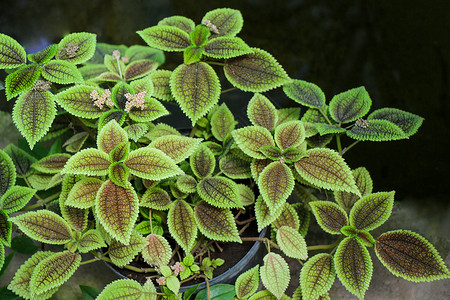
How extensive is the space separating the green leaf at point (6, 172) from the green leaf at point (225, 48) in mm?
582

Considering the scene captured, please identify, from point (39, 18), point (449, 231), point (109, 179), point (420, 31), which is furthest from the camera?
point (39, 18)

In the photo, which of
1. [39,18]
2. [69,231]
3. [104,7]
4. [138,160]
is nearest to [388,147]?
[138,160]

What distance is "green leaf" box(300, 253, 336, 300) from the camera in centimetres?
106

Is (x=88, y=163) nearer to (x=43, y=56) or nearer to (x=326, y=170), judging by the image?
(x=43, y=56)

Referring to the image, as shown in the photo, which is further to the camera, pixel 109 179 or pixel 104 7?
pixel 104 7

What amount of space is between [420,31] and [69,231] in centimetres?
161

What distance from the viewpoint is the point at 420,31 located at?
1.87 metres

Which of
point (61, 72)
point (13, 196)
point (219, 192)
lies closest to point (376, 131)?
point (219, 192)

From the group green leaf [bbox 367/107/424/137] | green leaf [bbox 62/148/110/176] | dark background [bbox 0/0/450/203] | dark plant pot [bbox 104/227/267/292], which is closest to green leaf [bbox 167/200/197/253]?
dark plant pot [bbox 104/227/267/292]

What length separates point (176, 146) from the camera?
1.03 meters

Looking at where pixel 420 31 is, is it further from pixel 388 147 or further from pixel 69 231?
pixel 69 231

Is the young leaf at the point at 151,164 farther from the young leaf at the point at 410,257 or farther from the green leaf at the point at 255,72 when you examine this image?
the young leaf at the point at 410,257

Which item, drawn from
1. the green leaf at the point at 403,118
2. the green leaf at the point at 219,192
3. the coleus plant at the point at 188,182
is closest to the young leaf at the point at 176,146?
the coleus plant at the point at 188,182

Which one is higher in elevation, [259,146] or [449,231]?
[259,146]
